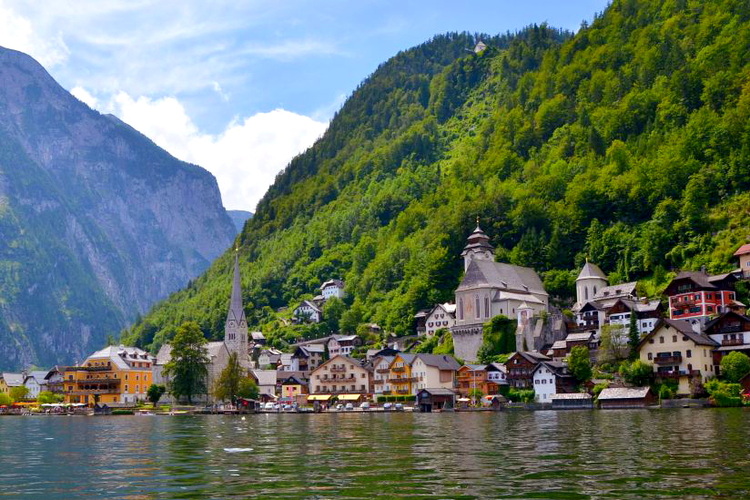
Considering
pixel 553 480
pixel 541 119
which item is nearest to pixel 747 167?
pixel 541 119

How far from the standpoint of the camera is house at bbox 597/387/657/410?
82.8m

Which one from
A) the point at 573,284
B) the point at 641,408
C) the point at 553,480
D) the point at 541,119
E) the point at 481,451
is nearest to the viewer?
the point at 553,480

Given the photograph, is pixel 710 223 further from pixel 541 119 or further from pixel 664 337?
pixel 541 119

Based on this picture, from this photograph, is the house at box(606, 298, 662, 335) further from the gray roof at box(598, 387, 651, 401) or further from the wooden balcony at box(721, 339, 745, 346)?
the gray roof at box(598, 387, 651, 401)

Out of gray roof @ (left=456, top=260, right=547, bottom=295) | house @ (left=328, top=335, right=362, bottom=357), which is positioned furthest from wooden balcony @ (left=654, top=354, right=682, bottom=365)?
house @ (left=328, top=335, right=362, bottom=357)

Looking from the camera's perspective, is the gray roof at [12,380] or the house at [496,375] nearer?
the house at [496,375]

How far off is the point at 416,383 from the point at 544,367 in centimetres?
2182

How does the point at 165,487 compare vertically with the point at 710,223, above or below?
below

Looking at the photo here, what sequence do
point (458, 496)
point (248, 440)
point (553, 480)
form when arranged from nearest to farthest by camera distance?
1. point (458, 496)
2. point (553, 480)
3. point (248, 440)

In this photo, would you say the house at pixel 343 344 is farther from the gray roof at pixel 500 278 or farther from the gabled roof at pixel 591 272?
the gabled roof at pixel 591 272

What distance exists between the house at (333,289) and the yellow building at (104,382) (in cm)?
5197

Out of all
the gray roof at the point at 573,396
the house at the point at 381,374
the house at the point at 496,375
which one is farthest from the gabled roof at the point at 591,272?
the gray roof at the point at 573,396

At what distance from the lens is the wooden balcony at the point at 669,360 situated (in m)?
88.4

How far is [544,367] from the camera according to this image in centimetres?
9894
